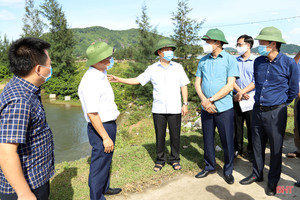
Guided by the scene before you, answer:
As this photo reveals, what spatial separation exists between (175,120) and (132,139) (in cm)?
457

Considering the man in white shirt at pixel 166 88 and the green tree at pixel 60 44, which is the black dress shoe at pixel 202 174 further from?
the green tree at pixel 60 44

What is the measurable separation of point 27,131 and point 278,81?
3.16m

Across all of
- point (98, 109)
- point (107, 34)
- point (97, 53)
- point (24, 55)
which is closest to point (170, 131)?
point (98, 109)

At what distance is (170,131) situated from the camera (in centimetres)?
394

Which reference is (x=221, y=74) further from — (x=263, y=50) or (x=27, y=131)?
(x=27, y=131)

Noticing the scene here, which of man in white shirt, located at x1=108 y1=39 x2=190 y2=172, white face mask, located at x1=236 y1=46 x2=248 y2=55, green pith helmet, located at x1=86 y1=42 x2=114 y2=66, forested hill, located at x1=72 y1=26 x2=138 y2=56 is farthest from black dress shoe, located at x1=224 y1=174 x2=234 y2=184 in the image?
forested hill, located at x1=72 y1=26 x2=138 y2=56

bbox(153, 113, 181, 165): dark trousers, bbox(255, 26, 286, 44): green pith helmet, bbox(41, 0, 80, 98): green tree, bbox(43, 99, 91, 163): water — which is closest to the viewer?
bbox(255, 26, 286, 44): green pith helmet

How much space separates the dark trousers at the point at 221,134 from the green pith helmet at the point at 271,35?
1.16 meters

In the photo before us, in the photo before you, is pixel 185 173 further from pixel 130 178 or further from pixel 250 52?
pixel 250 52

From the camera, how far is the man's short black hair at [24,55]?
1617mm

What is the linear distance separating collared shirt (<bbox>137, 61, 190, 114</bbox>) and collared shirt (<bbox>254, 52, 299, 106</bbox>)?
49.4 inches

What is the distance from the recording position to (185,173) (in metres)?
3.92

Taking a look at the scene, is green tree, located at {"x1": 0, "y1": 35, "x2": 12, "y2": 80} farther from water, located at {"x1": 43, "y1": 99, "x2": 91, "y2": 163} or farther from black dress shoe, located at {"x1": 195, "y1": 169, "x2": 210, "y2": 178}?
black dress shoe, located at {"x1": 195, "y1": 169, "x2": 210, "y2": 178}

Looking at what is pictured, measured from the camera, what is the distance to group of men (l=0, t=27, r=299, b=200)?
1.58 m
